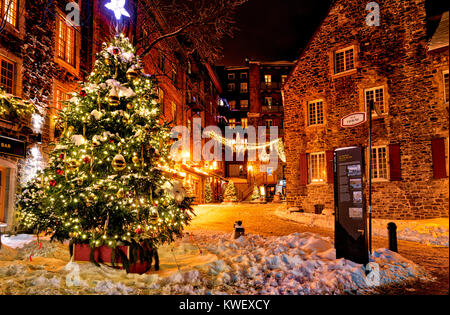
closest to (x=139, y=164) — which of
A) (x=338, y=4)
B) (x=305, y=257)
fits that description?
(x=305, y=257)

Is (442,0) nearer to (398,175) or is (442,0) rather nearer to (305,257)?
(305,257)

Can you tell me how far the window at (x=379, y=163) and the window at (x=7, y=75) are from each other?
16.2 meters

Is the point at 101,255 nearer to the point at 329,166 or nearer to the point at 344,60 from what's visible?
the point at 329,166

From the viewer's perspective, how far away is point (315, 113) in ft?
59.1

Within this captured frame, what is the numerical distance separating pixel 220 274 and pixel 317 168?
13628 millimetres

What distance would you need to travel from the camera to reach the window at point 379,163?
14.4 m

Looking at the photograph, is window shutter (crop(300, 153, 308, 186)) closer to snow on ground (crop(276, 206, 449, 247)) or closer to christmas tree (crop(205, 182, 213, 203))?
snow on ground (crop(276, 206, 449, 247))

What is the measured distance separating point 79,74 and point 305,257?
44.3ft

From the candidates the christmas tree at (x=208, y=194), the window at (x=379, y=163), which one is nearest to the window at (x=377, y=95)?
the window at (x=379, y=163)

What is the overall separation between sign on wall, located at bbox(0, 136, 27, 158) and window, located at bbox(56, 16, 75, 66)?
4588mm

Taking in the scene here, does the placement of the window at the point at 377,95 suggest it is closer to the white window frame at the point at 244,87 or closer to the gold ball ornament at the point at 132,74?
the gold ball ornament at the point at 132,74

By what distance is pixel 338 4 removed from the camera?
16.5 m

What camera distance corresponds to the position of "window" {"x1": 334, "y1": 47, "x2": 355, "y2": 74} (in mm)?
16250

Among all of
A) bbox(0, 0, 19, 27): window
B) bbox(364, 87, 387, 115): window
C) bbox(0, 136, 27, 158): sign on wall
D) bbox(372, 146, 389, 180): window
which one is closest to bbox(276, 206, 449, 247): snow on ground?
bbox(372, 146, 389, 180): window
